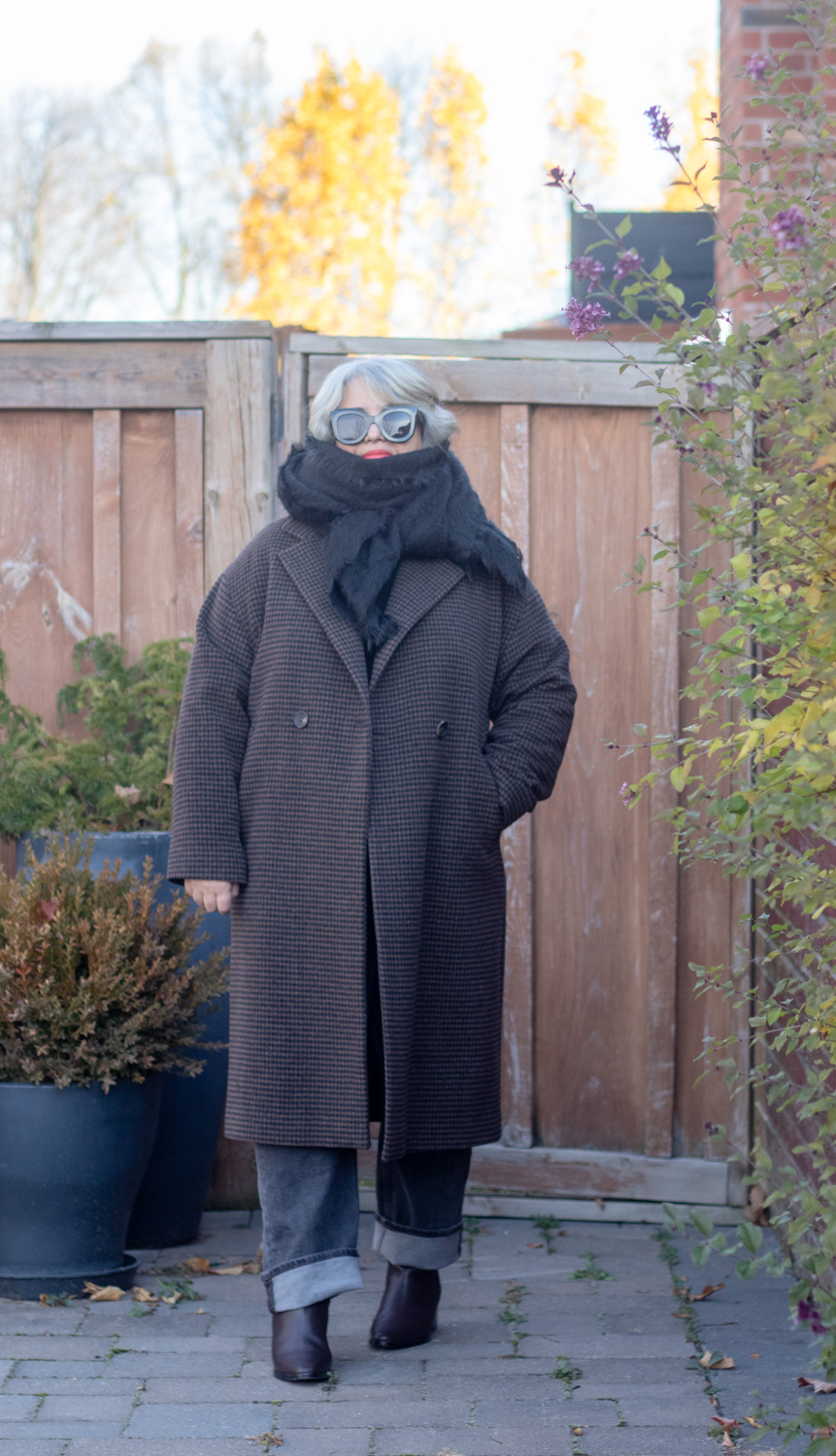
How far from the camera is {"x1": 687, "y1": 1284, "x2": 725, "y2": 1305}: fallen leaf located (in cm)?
326

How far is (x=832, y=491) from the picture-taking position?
70.2 inches

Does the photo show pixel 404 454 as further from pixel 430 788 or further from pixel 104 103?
pixel 104 103

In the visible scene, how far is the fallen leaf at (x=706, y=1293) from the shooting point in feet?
10.7

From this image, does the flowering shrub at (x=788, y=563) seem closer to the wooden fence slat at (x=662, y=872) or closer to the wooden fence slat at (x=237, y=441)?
the wooden fence slat at (x=662, y=872)

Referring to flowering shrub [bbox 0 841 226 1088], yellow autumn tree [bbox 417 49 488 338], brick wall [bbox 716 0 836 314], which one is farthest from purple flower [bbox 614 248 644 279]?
yellow autumn tree [bbox 417 49 488 338]

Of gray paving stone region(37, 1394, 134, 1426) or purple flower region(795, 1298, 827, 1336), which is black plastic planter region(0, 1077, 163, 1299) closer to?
gray paving stone region(37, 1394, 134, 1426)

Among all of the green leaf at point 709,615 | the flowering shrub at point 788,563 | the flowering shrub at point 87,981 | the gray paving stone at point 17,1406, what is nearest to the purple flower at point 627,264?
the flowering shrub at point 788,563

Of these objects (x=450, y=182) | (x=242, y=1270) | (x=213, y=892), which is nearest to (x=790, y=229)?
(x=213, y=892)

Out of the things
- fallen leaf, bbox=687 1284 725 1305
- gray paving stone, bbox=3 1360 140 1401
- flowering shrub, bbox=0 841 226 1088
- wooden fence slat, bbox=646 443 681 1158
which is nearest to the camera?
gray paving stone, bbox=3 1360 140 1401

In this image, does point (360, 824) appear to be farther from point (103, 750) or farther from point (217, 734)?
point (103, 750)

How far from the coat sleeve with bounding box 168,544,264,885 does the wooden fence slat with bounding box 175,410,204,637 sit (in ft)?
3.40

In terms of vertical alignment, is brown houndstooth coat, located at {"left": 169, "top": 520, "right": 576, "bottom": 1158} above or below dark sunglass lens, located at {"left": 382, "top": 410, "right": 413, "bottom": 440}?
below

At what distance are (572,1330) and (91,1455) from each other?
3.57 ft

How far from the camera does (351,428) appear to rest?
2914 mm
